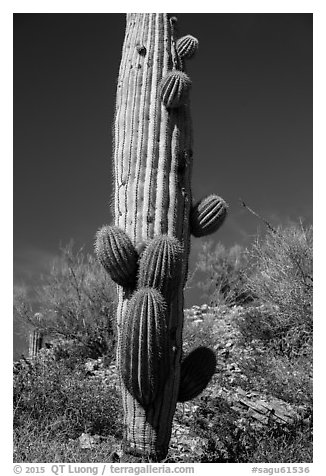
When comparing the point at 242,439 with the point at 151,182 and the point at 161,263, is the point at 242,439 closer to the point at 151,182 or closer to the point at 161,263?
the point at 161,263

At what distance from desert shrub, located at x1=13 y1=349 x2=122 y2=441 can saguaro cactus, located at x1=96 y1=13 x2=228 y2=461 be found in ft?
6.21

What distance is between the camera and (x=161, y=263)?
4.86 m

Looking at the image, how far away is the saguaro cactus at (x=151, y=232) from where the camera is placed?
487cm

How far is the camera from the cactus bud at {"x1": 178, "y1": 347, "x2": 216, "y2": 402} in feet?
18.3

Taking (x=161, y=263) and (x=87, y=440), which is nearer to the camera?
(x=161, y=263)

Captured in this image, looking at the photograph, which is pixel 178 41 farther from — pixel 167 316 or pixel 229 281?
pixel 229 281

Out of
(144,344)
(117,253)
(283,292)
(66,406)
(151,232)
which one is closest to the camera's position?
(144,344)

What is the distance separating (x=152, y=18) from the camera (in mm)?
6020

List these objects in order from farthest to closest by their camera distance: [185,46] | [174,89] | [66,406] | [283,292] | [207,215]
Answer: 1. [283,292]
2. [66,406]
3. [185,46]
4. [207,215]
5. [174,89]

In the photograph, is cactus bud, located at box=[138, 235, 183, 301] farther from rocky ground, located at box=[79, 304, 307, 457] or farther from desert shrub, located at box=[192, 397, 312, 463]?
desert shrub, located at box=[192, 397, 312, 463]

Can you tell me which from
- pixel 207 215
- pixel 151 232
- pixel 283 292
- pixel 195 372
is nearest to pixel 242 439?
pixel 195 372

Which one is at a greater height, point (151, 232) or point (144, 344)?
point (151, 232)

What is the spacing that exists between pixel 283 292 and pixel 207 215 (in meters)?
6.65

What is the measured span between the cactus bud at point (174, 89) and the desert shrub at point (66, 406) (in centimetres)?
385
